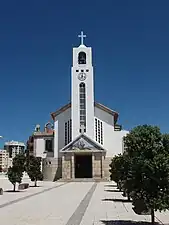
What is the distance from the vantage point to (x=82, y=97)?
53.5 meters

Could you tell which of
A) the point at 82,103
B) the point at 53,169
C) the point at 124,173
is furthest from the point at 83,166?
the point at 124,173

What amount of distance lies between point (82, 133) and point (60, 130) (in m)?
5.46

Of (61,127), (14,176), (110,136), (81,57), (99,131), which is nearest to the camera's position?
(14,176)

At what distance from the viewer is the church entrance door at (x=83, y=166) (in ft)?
177

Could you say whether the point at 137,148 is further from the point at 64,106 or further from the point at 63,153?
the point at 64,106

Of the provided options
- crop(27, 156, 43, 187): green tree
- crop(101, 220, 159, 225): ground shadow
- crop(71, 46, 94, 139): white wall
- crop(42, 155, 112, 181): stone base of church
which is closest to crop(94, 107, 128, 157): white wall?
crop(71, 46, 94, 139): white wall

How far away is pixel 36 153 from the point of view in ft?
199

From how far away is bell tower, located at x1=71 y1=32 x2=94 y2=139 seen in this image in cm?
5241

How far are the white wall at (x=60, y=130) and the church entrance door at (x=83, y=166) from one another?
3483 millimetres

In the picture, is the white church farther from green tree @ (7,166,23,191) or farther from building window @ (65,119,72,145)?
green tree @ (7,166,23,191)

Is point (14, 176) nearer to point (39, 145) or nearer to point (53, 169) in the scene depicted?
point (53, 169)

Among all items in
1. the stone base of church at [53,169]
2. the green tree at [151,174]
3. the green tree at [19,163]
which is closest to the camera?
the green tree at [151,174]

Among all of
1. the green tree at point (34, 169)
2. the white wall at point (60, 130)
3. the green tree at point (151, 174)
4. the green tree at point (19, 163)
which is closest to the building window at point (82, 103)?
the white wall at point (60, 130)

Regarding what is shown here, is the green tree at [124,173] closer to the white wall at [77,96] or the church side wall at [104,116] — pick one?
the white wall at [77,96]
